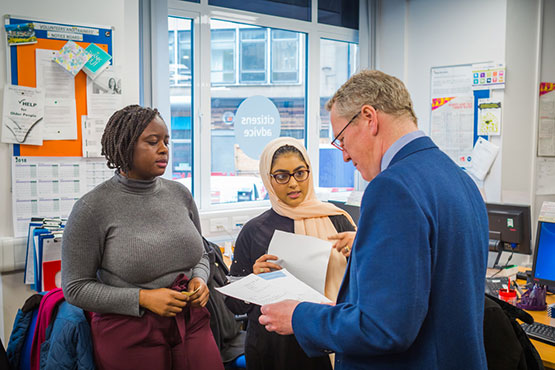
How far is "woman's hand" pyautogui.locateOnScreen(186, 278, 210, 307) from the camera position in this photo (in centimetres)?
163

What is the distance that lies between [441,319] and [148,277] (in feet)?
3.38

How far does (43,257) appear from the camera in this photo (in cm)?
218

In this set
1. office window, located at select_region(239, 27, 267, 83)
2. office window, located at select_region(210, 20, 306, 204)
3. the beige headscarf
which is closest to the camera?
the beige headscarf

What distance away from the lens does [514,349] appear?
1.25 metres

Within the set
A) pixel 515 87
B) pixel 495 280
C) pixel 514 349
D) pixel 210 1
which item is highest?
pixel 210 1

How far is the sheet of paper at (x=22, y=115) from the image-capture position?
7.13 ft

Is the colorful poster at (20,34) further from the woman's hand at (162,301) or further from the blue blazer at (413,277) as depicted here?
the blue blazer at (413,277)

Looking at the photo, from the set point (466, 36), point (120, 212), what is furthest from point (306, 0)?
point (120, 212)

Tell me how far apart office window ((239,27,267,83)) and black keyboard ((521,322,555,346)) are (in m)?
2.94

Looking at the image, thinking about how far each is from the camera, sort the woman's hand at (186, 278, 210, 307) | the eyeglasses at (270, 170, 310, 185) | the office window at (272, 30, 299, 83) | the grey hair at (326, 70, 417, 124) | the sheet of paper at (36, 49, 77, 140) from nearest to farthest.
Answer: the grey hair at (326, 70, 417, 124) < the woman's hand at (186, 278, 210, 307) < the eyeglasses at (270, 170, 310, 185) < the sheet of paper at (36, 49, 77, 140) < the office window at (272, 30, 299, 83)

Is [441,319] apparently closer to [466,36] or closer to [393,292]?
[393,292]

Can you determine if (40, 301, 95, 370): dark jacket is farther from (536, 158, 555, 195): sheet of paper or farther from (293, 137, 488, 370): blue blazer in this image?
(536, 158, 555, 195): sheet of paper

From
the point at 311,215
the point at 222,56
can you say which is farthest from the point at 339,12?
the point at 311,215

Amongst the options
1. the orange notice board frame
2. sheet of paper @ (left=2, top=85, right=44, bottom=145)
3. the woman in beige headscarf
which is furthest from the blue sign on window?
the woman in beige headscarf
